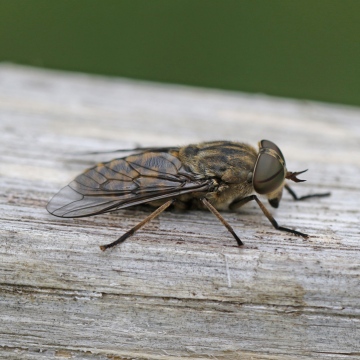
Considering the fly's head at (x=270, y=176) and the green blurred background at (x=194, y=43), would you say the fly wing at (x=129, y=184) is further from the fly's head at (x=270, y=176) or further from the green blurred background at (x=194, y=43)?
the green blurred background at (x=194, y=43)

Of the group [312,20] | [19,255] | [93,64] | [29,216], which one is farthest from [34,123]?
[312,20]

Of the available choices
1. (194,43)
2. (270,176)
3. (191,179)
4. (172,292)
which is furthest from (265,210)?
(194,43)

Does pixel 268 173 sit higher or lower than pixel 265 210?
higher

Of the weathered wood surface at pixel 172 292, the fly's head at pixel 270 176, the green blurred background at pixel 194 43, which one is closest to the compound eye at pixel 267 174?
the fly's head at pixel 270 176

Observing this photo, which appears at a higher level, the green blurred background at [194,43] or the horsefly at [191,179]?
the horsefly at [191,179]

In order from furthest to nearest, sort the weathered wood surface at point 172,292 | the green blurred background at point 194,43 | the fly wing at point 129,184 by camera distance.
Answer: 1. the green blurred background at point 194,43
2. the fly wing at point 129,184
3. the weathered wood surface at point 172,292

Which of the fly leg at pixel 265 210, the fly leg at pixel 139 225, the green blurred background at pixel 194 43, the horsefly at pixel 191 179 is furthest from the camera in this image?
the green blurred background at pixel 194 43

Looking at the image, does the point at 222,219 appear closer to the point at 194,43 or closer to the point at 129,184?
the point at 129,184
